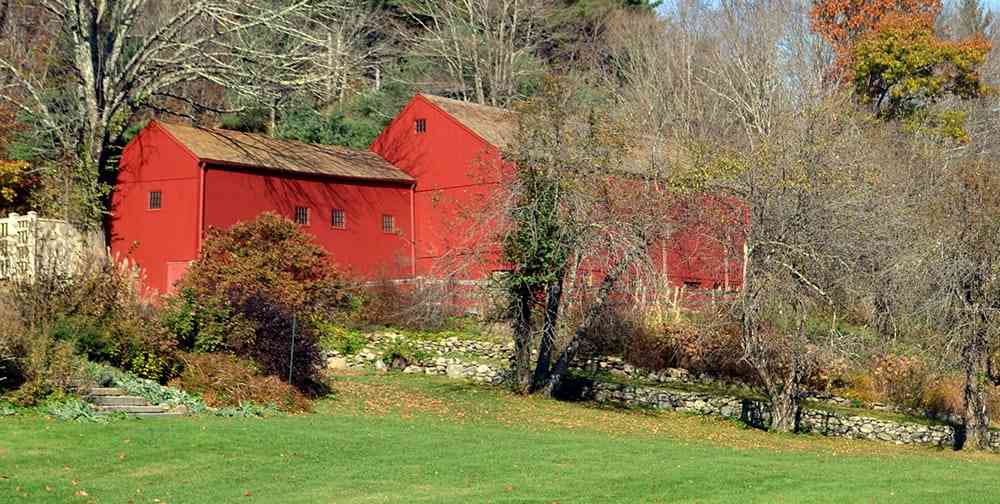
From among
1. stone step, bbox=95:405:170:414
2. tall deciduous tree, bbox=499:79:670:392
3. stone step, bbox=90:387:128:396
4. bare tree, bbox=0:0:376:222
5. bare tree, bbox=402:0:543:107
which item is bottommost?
stone step, bbox=95:405:170:414

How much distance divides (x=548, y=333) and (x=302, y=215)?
42.2 feet

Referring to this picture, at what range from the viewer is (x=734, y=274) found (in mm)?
35906

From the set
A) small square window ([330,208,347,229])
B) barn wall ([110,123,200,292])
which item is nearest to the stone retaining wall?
small square window ([330,208,347,229])

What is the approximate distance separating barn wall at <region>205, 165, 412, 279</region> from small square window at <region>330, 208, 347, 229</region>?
11cm

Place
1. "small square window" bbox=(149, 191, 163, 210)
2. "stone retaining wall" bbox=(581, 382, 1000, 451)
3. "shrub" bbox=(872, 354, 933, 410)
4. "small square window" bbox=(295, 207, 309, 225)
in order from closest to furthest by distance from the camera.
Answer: "stone retaining wall" bbox=(581, 382, 1000, 451) → "shrub" bbox=(872, 354, 933, 410) → "small square window" bbox=(149, 191, 163, 210) → "small square window" bbox=(295, 207, 309, 225)

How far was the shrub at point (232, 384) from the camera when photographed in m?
23.2

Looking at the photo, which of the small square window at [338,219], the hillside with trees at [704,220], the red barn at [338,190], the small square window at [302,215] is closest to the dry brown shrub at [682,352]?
the hillside with trees at [704,220]

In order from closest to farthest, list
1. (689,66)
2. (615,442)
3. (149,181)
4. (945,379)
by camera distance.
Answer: (615,442)
(945,379)
(149,181)
(689,66)

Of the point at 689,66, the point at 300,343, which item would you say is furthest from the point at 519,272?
the point at 689,66

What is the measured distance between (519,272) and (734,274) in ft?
29.9

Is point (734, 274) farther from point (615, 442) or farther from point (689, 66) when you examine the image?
point (689, 66)

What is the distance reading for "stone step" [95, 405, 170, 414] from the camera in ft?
67.4

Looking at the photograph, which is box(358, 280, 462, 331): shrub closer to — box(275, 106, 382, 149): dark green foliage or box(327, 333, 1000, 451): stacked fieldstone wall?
box(327, 333, 1000, 451): stacked fieldstone wall

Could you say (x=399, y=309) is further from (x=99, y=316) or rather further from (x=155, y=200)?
(x=99, y=316)
